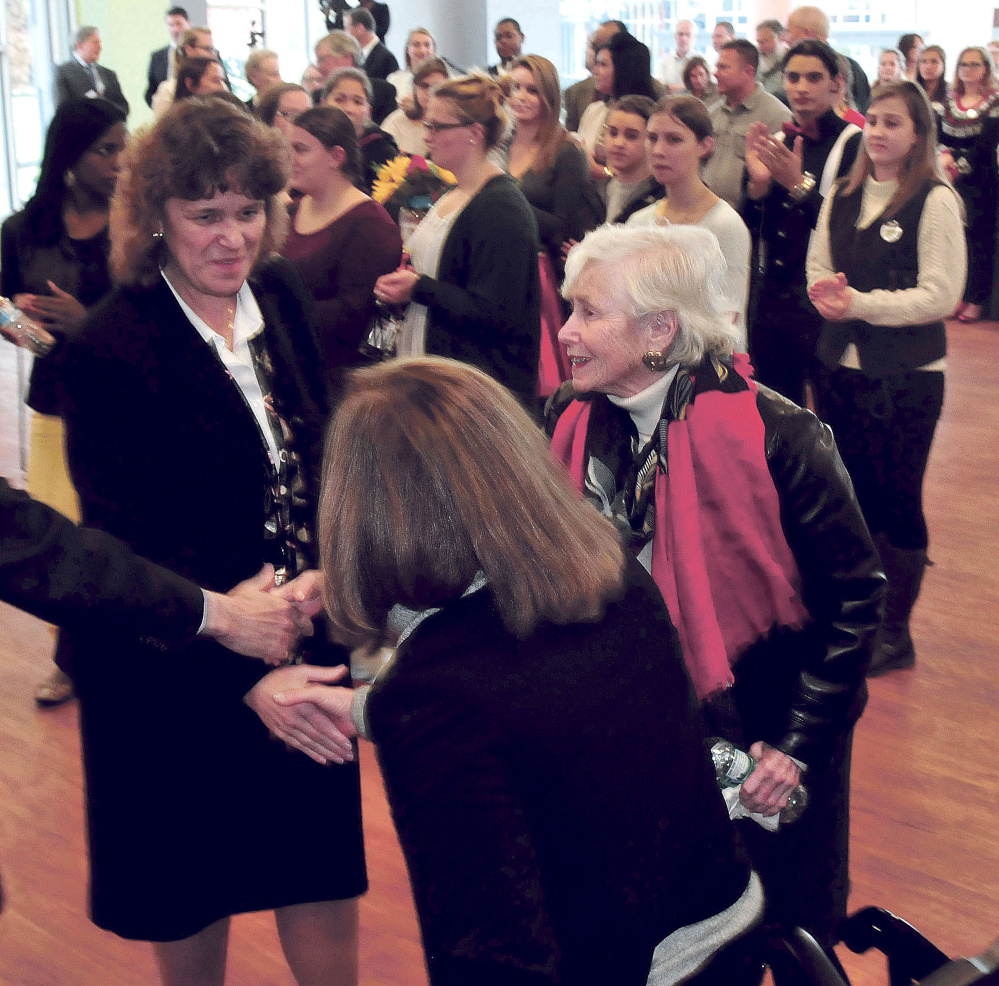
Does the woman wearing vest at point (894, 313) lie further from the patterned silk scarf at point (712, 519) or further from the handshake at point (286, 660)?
the handshake at point (286, 660)

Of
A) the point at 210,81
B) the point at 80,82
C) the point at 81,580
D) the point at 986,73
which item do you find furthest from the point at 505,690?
the point at 80,82

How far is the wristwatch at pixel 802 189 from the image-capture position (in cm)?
399

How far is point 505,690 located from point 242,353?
2.97 ft

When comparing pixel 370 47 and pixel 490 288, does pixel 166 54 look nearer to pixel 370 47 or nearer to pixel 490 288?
pixel 370 47

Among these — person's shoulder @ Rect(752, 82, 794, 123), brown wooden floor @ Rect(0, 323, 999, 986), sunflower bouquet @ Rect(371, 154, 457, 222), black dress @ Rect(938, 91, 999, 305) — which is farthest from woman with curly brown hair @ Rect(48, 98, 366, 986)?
black dress @ Rect(938, 91, 999, 305)

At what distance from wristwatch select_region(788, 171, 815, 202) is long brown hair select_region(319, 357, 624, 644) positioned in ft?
10.0

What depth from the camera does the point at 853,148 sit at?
387 centimetres

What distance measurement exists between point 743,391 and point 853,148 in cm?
241

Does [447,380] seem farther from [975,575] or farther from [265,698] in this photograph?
[975,575]

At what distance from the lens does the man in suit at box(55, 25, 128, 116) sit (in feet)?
35.1

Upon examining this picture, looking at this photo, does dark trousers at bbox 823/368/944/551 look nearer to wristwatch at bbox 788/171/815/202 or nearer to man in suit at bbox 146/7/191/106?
wristwatch at bbox 788/171/815/202

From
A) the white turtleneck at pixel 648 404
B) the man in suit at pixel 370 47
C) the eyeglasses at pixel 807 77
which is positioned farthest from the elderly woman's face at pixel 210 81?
the white turtleneck at pixel 648 404

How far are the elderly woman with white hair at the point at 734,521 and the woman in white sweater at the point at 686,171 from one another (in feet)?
6.17

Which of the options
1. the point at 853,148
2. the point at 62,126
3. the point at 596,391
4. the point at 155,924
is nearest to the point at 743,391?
the point at 596,391
